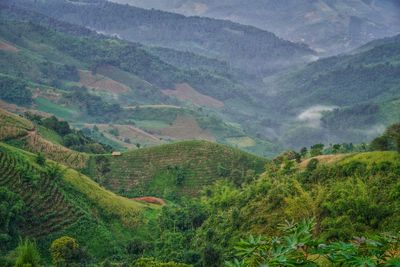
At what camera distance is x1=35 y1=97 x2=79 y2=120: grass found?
169375 millimetres

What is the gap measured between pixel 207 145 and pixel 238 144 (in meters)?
98.9

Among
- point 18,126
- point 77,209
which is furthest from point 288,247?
point 18,126

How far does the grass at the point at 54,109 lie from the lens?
556 feet

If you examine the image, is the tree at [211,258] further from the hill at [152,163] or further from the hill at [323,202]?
the hill at [152,163]

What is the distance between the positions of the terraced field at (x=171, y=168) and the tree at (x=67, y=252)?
1397 inches

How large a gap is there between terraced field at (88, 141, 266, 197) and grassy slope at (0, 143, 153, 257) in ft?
66.0

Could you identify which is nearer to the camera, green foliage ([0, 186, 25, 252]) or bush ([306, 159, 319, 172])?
green foliage ([0, 186, 25, 252])

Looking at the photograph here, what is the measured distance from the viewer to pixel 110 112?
632 ft

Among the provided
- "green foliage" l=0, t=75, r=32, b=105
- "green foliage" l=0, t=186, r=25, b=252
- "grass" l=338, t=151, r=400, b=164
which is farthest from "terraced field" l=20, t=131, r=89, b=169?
"green foliage" l=0, t=75, r=32, b=105

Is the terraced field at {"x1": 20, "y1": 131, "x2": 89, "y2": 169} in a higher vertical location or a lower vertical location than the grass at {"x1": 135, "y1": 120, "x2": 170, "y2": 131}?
higher

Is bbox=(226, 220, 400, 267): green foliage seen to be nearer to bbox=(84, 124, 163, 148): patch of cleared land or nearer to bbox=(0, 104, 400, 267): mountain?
bbox=(0, 104, 400, 267): mountain

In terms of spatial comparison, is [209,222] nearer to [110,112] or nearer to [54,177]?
[54,177]

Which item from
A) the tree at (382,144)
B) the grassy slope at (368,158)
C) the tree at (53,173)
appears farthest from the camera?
the tree at (53,173)

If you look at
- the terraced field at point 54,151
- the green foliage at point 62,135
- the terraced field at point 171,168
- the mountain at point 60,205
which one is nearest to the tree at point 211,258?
the mountain at point 60,205
